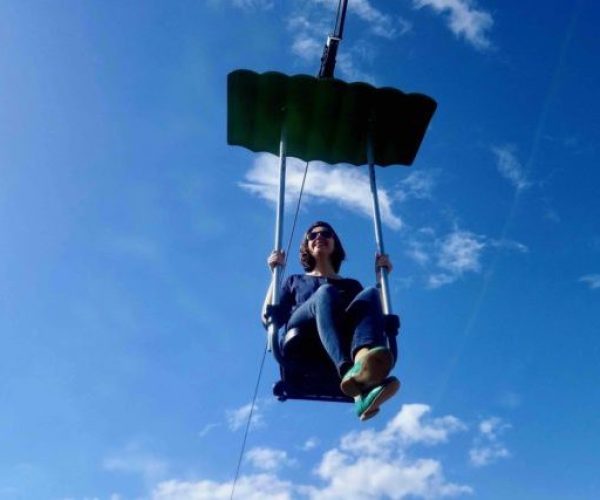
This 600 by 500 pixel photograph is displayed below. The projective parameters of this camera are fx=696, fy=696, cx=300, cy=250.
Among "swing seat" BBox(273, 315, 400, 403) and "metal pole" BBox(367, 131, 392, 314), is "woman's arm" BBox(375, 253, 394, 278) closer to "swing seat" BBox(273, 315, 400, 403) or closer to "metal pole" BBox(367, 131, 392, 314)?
"metal pole" BBox(367, 131, 392, 314)

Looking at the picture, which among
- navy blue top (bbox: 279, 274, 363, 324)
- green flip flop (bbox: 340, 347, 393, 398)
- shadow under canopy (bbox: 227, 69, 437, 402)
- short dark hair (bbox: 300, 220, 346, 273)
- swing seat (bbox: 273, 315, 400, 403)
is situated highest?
shadow under canopy (bbox: 227, 69, 437, 402)

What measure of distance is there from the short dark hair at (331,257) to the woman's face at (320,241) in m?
0.03

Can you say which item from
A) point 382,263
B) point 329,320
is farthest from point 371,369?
point 382,263

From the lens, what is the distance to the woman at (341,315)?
13.1 feet

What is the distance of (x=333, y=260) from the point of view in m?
5.47

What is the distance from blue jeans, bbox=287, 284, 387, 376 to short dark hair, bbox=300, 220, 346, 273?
788mm

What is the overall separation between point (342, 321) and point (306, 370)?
1.42ft

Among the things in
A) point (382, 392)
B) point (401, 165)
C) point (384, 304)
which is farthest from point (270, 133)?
point (382, 392)

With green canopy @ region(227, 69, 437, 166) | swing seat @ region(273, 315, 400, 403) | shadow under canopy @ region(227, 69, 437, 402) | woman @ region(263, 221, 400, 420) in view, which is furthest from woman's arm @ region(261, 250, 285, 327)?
green canopy @ region(227, 69, 437, 166)

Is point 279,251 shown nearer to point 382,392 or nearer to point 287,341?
point 287,341

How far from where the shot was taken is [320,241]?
5.41 metres

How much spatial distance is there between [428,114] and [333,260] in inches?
61.8

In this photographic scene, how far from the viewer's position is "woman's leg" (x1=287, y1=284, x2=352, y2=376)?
13.8 ft

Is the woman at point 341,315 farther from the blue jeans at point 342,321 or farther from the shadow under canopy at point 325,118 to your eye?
the shadow under canopy at point 325,118
